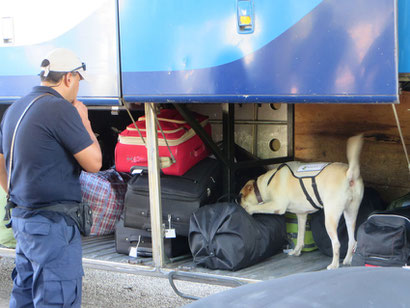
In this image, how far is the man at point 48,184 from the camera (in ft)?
11.1

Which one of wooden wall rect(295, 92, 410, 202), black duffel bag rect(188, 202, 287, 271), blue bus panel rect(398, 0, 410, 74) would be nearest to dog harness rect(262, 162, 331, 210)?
black duffel bag rect(188, 202, 287, 271)

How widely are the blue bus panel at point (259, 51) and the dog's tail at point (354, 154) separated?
86cm

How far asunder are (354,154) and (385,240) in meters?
0.78

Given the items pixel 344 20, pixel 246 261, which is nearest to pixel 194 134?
pixel 246 261

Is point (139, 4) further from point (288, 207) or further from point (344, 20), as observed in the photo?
point (288, 207)

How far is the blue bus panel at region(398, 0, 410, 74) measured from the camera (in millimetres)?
3447

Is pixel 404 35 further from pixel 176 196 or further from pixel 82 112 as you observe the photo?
pixel 176 196

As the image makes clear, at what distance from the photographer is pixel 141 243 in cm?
517

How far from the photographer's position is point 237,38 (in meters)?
3.92

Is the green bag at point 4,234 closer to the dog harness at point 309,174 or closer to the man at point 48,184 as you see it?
the man at point 48,184

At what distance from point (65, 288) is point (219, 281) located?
4.31ft

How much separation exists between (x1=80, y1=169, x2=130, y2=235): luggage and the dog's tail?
2.23m

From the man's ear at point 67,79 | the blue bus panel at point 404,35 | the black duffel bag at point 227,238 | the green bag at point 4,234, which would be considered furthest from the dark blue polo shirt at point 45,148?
the green bag at point 4,234

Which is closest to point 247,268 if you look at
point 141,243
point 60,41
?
point 141,243
